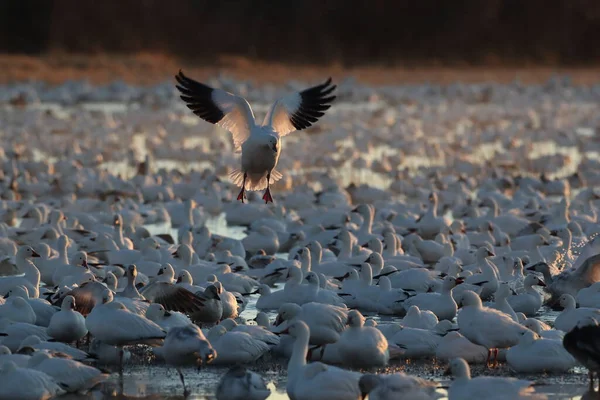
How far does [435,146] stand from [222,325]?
13.8m

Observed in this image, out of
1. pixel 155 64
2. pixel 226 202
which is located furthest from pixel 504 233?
pixel 155 64

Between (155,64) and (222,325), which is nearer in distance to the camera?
(222,325)

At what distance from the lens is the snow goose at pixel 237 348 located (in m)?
7.47

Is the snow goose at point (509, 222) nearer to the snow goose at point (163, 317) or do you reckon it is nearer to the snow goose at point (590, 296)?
the snow goose at point (590, 296)

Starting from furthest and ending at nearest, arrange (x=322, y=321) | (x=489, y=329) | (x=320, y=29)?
1. (x=320, y=29)
2. (x=322, y=321)
3. (x=489, y=329)

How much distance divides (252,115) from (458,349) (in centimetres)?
346

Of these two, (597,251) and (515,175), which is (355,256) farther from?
(515,175)

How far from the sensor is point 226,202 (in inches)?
595

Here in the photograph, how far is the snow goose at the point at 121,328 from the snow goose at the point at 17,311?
64 cm

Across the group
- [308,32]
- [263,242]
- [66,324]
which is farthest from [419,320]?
[308,32]

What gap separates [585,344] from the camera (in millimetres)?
6766

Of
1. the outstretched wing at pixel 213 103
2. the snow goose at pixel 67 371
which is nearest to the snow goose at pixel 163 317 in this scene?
the snow goose at pixel 67 371

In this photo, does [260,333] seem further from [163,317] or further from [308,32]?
[308,32]

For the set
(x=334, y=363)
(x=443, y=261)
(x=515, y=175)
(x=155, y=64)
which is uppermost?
(x=155, y=64)
